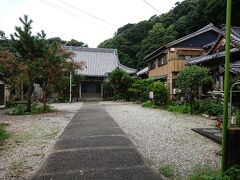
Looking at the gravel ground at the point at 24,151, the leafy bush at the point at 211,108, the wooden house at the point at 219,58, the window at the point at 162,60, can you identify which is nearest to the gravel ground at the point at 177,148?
the gravel ground at the point at 24,151

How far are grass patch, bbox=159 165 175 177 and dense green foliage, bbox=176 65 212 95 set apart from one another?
418 inches

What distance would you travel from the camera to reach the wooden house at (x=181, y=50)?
2422cm

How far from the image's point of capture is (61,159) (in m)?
5.80

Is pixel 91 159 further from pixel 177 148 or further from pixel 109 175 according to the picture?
pixel 177 148

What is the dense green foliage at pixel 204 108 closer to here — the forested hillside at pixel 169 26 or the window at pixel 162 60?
the forested hillside at pixel 169 26

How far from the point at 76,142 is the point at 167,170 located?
321 centimetres

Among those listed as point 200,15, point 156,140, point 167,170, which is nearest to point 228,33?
point 167,170

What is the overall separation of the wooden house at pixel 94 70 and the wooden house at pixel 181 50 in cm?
1125

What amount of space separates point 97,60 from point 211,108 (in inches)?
1095

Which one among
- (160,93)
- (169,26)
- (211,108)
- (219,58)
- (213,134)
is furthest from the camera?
(169,26)

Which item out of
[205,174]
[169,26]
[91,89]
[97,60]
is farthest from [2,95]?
[169,26]

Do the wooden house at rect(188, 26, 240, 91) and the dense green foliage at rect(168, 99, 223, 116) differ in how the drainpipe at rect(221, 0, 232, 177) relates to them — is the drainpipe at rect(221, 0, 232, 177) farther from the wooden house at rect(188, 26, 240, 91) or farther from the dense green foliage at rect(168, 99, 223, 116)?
the wooden house at rect(188, 26, 240, 91)

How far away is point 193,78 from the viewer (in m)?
15.3

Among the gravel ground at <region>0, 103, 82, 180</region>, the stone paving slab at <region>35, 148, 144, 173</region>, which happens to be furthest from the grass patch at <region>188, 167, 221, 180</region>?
the gravel ground at <region>0, 103, 82, 180</region>
